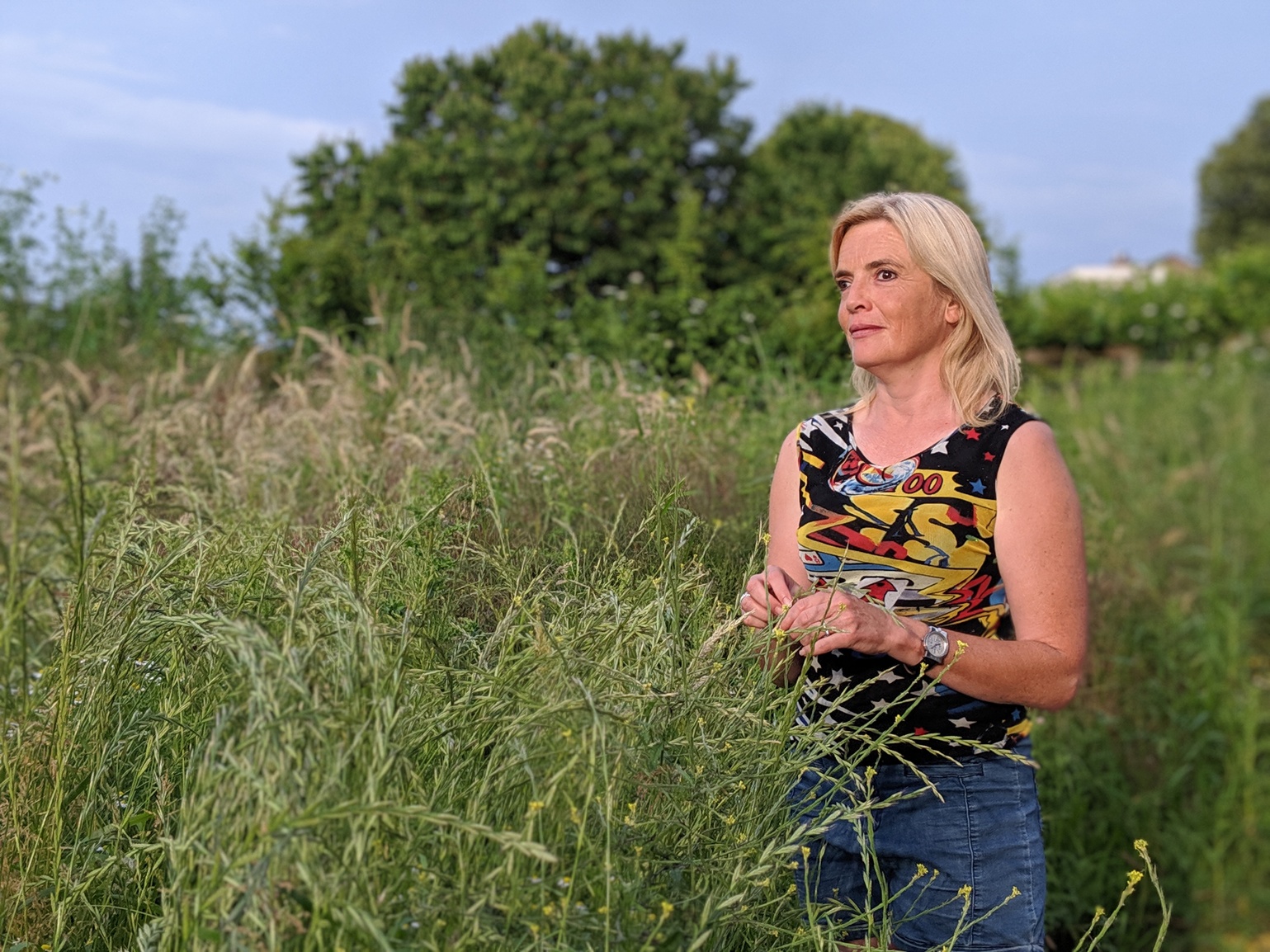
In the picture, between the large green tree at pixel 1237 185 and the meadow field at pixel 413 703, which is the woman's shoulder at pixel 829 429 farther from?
the large green tree at pixel 1237 185

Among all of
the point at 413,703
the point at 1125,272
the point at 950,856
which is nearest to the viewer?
the point at 413,703

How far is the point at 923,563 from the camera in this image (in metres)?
2.45

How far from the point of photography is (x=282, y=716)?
150 centimetres

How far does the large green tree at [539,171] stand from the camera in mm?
8055

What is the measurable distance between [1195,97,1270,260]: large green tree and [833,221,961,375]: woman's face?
4264 cm

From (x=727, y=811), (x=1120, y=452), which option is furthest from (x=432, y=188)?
(x=727, y=811)

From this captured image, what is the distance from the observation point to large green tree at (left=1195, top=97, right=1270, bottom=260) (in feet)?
135

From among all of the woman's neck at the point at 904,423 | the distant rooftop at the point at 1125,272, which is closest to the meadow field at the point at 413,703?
the woman's neck at the point at 904,423

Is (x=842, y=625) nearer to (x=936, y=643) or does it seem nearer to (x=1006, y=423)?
(x=936, y=643)

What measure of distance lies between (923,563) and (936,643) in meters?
0.28

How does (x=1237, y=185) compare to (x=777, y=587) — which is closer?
(x=777, y=587)

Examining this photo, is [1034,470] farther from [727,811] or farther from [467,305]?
[467,305]

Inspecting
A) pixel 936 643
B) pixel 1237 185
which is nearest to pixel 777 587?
pixel 936 643

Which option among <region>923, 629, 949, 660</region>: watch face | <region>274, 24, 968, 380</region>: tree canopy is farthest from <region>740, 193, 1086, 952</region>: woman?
<region>274, 24, 968, 380</region>: tree canopy
